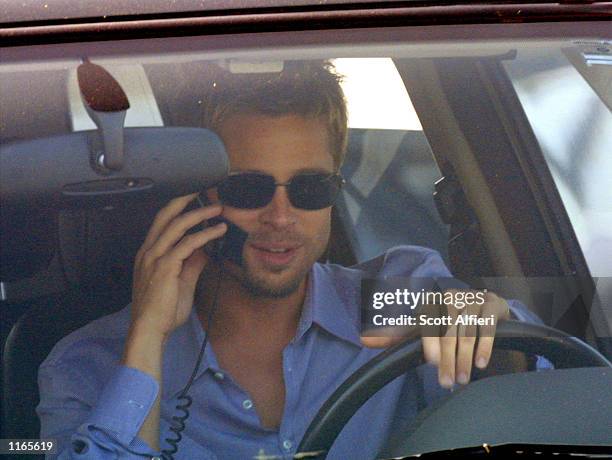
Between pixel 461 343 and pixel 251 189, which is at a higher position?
pixel 251 189

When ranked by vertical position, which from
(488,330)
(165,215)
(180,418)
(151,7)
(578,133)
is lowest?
(180,418)

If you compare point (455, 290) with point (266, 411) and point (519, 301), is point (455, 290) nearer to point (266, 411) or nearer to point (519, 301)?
point (519, 301)

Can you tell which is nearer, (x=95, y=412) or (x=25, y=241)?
(x=95, y=412)

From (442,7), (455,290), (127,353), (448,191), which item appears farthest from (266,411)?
(442,7)

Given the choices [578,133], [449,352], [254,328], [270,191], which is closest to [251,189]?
[270,191]

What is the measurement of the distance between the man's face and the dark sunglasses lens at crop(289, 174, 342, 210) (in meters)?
0.01

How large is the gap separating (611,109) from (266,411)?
2.80 feet

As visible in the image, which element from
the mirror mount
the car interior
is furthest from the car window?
the mirror mount

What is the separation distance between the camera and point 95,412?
1.44 metres

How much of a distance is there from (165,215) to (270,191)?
20 cm

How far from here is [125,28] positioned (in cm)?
151

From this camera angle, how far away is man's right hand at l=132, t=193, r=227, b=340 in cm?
145

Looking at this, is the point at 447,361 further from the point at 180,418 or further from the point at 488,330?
the point at 180,418

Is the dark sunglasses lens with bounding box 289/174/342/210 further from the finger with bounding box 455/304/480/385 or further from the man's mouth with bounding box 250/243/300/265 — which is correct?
the finger with bounding box 455/304/480/385
